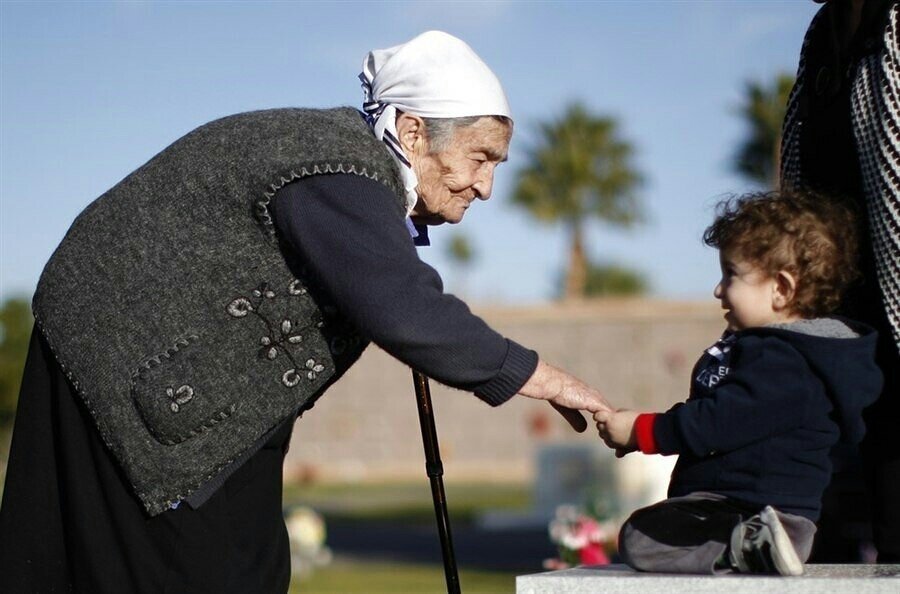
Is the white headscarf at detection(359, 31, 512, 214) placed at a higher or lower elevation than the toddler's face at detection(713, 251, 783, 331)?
higher

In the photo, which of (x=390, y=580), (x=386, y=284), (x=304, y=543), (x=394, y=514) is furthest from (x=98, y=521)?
(x=394, y=514)

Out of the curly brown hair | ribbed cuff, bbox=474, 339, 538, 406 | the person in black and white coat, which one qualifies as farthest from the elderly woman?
the person in black and white coat

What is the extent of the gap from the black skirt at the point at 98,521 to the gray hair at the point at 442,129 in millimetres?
728

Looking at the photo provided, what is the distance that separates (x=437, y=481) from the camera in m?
3.74

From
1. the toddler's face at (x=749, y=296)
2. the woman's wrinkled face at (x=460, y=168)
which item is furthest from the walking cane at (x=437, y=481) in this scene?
the toddler's face at (x=749, y=296)

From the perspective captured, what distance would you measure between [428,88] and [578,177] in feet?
127

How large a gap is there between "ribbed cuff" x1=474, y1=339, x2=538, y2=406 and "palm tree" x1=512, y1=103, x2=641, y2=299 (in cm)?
3873

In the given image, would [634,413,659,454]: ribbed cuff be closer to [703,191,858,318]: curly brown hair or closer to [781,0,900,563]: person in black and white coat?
[703,191,858,318]: curly brown hair

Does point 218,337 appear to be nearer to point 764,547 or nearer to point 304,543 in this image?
point 764,547

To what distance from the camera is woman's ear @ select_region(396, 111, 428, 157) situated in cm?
335

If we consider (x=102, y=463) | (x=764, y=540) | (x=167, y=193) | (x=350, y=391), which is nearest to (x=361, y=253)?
(x=167, y=193)

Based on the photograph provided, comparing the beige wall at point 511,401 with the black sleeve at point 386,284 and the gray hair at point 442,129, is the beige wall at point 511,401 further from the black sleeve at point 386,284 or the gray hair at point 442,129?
the black sleeve at point 386,284

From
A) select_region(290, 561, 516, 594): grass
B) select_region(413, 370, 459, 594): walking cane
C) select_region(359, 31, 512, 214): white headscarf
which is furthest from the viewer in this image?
select_region(290, 561, 516, 594): grass

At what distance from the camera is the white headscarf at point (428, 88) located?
130 inches
